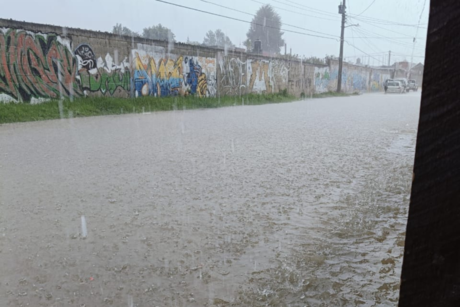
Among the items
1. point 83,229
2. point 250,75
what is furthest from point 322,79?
point 83,229

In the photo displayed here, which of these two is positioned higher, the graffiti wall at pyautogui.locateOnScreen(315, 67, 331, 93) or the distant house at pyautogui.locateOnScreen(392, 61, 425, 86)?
the distant house at pyautogui.locateOnScreen(392, 61, 425, 86)

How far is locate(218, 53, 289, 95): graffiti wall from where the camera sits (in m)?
19.5

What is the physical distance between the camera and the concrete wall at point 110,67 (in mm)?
11141

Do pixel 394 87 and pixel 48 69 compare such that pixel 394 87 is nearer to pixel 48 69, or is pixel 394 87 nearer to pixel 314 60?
pixel 314 60

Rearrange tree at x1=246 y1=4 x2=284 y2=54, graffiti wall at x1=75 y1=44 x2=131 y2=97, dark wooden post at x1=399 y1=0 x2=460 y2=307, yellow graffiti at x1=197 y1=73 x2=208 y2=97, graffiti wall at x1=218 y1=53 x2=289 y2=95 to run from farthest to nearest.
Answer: tree at x1=246 y1=4 x2=284 y2=54
graffiti wall at x1=218 y1=53 x2=289 y2=95
yellow graffiti at x1=197 y1=73 x2=208 y2=97
graffiti wall at x1=75 y1=44 x2=131 y2=97
dark wooden post at x1=399 y1=0 x2=460 y2=307

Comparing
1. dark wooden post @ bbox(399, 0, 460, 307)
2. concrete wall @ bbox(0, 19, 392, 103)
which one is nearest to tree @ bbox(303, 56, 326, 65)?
concrete wall @ bbox(0, 19, 392, 103)

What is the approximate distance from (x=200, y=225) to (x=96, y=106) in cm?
1018

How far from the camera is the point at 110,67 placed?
13.9 meters

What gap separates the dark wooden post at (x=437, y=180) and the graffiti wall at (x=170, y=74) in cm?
1467

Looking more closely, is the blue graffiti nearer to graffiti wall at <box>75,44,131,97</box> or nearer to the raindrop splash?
graffiti wall at <box>75,44,131,97</box>

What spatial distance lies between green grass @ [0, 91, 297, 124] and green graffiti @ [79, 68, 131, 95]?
1.88 ft

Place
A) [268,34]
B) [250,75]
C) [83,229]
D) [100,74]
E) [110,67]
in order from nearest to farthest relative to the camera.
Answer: [83,229] → [100,74] → [110,67] → [250,75] → [268,34]

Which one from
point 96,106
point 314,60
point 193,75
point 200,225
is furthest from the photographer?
point 314,60

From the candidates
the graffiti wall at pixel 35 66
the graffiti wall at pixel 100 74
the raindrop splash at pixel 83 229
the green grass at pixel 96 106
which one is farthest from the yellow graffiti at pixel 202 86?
the raindrop splash at pixel 83 229
